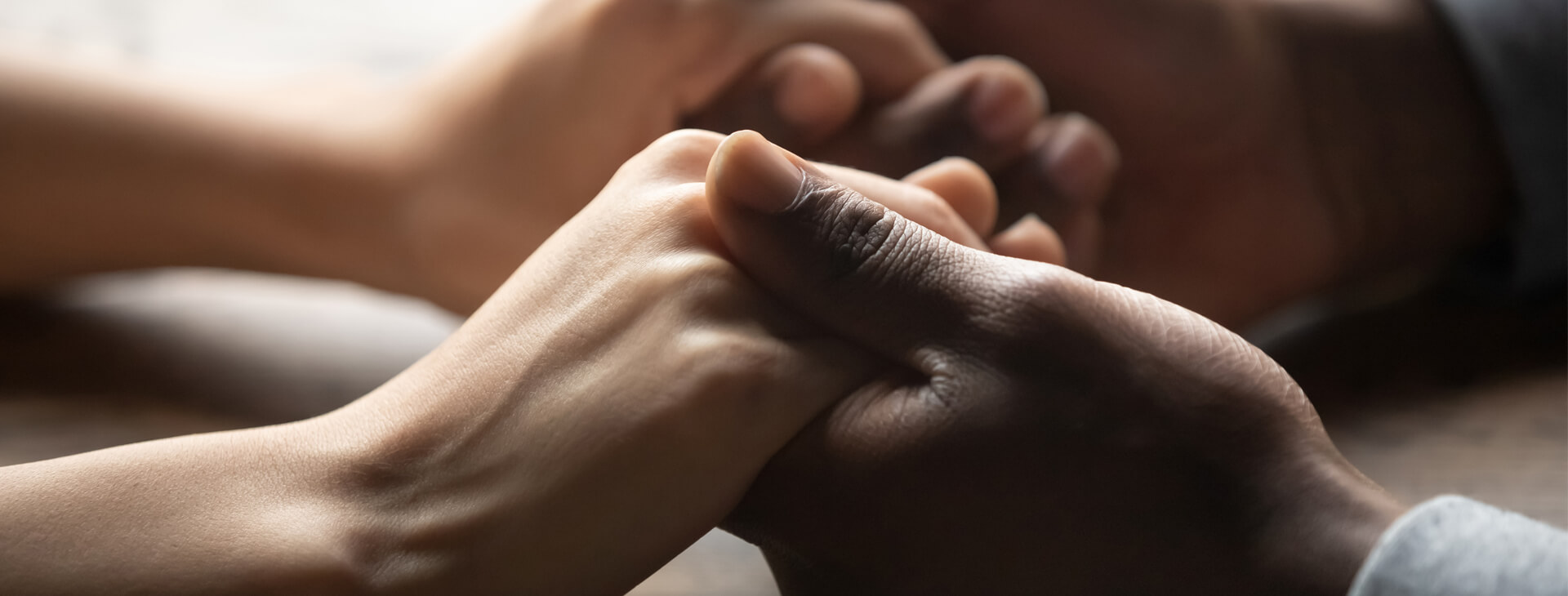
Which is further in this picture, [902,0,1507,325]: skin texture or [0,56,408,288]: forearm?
[902,0,1507,325]: skin texture

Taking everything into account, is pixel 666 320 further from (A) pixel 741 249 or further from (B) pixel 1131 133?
(B) pixel 1131 133

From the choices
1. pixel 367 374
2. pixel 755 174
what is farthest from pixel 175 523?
pixel 367 374

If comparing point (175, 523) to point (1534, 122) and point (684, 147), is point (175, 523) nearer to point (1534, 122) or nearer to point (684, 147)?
point (684, 147)

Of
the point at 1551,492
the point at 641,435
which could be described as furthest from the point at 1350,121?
the point at 641,435

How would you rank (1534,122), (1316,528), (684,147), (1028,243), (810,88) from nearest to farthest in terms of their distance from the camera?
(1316,528) → (684,147) → (1028,243) → (810,88) → (1534,122)

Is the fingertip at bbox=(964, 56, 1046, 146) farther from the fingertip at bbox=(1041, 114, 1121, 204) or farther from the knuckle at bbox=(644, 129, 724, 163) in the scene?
the knuckle at bbox=(644, 129, 724, 163)

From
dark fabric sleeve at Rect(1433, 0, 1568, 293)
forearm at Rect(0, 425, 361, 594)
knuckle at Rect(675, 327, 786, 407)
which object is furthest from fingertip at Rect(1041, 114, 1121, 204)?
forearm at Rect(0, 425, 361, 594)
